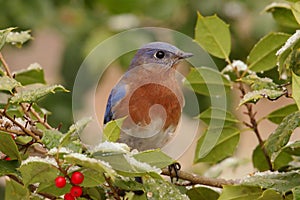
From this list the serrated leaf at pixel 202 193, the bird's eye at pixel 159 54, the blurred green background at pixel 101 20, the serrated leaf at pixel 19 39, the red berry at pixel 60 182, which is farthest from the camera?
the blurred green background at pixel 101 20

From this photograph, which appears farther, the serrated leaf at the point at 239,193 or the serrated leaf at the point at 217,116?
the serrated leaf at the point at 217,116

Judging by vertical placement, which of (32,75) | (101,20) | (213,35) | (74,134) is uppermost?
(101,20)

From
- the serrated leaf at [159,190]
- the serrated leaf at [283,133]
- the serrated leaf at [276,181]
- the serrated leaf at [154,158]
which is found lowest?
the serrated leaf at [159,190]

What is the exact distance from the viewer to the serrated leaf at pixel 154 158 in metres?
1.05

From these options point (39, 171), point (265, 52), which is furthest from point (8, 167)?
point (265, 52)

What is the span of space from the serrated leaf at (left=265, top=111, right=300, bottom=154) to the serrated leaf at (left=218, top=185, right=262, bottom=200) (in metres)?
0.11

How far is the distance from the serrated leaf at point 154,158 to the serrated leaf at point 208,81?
1.40 feet

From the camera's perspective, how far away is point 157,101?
4.99ft

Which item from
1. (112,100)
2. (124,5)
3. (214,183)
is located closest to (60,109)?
(124,5)

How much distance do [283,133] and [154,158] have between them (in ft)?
0.90

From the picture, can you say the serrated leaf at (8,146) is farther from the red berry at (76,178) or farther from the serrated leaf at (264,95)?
the serrated leaf at (264,95)

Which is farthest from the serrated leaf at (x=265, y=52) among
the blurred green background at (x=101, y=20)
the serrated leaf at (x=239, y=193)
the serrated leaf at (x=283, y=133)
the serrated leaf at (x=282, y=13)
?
the blurred green background at (x=101, y=20)

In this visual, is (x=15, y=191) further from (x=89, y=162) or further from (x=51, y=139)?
(x=89, y=162)

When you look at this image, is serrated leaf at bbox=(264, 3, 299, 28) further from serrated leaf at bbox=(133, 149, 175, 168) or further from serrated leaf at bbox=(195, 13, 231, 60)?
serrated leaf at bbox=(133, 149, 175, 168)
